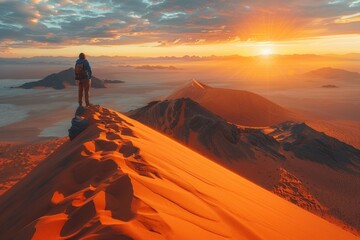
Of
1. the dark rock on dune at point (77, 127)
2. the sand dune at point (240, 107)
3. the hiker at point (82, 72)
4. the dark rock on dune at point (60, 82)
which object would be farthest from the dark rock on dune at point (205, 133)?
the dark rock on dune at point (60, 82)

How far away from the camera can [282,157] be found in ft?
50.8

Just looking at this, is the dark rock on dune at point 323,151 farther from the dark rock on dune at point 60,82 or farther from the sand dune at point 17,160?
the dark rock on dune at point 60,82

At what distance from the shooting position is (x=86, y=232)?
269 cm

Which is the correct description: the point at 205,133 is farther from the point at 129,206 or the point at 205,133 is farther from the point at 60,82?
the point at 60,82

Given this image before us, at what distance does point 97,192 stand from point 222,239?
1392 mm

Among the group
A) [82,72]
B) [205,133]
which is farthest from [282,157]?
[82,72]

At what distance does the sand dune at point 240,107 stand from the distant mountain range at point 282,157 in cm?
1132

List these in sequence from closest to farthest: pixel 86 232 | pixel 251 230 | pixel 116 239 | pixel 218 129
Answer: pixel 116 239 < pixel 86 232 < pixel 251 230 < pixel 218 129

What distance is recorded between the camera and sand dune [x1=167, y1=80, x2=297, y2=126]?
31.6 metres

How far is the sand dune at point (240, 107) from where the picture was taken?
104ft

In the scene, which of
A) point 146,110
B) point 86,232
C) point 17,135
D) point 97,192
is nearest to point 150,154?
point 97,192

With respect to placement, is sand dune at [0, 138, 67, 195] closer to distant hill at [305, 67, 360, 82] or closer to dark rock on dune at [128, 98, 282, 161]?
dark rock on dune at [128, 98, 282, 161]

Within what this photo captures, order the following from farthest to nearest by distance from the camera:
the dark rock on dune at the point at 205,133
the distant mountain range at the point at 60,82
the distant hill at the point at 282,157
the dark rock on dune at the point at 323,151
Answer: the distant mountain range at the point at 60,82 → the dark rock on dune at the point at 323,151 → the dark rock on dune at the point at 205,133 → the distant hill at the point at 282,157

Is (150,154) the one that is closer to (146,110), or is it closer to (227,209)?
(227,209)
